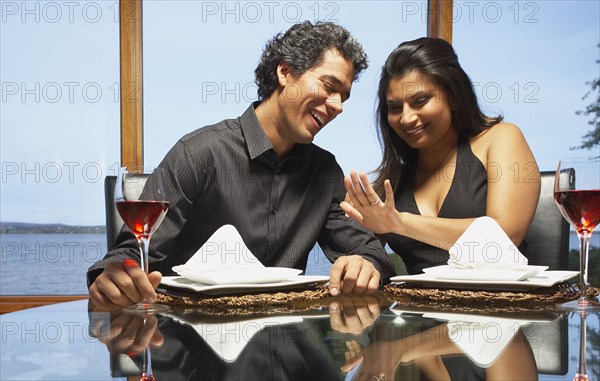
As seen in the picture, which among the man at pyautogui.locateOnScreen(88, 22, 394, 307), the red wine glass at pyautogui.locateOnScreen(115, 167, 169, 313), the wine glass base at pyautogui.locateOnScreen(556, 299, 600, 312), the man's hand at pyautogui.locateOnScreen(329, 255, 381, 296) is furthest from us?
the man at pyautogui.locateOnScreen(88, 22, 394, 307)

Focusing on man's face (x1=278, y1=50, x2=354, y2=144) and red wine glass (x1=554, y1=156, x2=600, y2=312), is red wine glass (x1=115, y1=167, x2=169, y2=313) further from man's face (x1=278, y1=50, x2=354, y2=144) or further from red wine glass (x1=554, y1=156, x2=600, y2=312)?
man's face (x1=278, y1=50, x2=354, y2=144)

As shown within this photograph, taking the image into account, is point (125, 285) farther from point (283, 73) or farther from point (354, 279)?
point (283, 73)

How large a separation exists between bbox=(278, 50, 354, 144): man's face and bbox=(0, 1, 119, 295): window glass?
182 cm

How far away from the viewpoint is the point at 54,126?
3957 millimetres

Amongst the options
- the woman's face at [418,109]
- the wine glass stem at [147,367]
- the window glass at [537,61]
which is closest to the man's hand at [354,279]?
the wine glass stem at [147,367]

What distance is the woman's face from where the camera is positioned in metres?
2.23

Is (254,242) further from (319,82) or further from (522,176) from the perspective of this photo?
(522,176)

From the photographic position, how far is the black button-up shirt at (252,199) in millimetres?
1981

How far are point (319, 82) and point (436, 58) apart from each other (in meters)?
0.43

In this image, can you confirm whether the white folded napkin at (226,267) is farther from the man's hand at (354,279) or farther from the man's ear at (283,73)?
the man's ear at (283,73)

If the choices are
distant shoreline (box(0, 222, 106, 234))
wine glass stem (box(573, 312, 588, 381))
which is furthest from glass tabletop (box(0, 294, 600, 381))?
distant shoreline (box(0, 222, 106, 234))

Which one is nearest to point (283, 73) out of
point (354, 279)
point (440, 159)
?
point (440, 159)

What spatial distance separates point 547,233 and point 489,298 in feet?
3.81

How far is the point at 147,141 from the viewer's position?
3.53 metres
